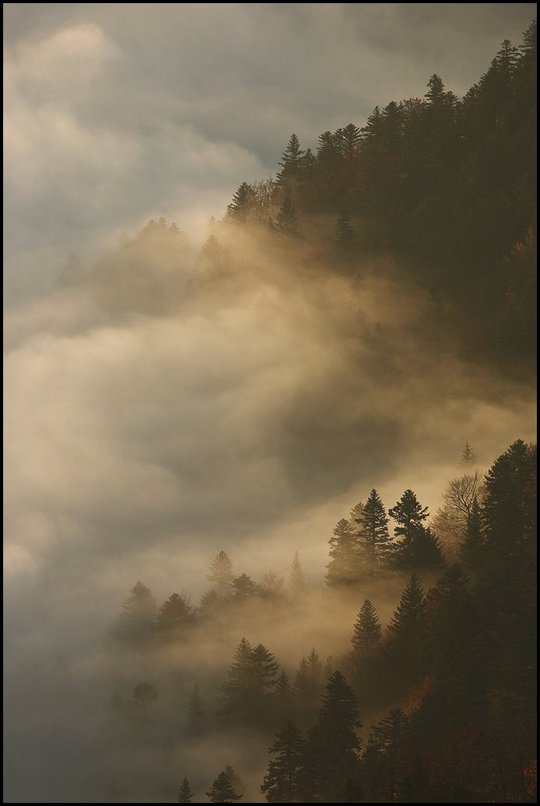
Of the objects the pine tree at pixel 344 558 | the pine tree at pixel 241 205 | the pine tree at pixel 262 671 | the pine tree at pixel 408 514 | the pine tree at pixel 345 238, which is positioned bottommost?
the pine tree at pixel 262 671

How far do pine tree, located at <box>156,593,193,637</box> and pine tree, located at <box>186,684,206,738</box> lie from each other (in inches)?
365

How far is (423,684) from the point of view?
9138cm

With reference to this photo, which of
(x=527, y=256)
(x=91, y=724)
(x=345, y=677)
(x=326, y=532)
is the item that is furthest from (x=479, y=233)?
(x=91, y=724)

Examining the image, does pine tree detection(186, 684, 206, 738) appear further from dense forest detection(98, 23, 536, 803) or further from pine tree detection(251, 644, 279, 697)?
pine tree detection(251, 644, 279, 697)

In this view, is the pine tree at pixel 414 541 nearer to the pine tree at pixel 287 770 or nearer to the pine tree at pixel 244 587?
the pine tree at pixel 244 587

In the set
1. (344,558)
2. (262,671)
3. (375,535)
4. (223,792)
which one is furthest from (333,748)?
(344,558)

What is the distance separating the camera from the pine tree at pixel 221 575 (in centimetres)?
11690

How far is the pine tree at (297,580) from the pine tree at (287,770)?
24.2 meters

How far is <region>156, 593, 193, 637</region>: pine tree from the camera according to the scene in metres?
111

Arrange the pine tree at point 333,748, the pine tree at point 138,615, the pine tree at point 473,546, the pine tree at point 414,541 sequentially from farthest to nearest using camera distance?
the pine tree at point 138,615 < the pine tree at point 414,541 < the pine tree at point 473,546 < the pine tree at point 333,748

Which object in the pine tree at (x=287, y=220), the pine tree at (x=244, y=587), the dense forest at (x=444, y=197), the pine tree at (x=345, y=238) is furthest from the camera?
the pine tree at (x=287, y=220)

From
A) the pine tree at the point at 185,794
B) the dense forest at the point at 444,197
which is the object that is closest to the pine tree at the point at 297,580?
the pine tree at the point at 185,794

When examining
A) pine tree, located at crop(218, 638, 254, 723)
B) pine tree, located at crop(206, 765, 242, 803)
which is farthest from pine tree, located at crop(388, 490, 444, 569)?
pine tree, located at crop(206, 765, 242, 803)

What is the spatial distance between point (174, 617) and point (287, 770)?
1090 inches
